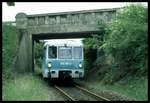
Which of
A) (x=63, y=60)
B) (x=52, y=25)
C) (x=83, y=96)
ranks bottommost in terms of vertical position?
(x=83, y=96)

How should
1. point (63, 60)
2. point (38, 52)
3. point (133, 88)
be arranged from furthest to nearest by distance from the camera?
point (38, 52)
point (63, 60)
point (133, 88)

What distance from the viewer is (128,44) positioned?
78.4 ft

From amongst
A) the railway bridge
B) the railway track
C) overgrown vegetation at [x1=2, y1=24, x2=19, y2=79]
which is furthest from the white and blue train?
the railway track

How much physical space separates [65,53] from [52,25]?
597 centimetres

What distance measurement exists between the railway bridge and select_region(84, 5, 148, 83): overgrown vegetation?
596cm

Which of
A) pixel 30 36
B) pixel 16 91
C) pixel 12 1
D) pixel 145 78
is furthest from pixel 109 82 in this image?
pixel 12 1

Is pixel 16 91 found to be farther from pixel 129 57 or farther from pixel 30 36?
pixel 30 36

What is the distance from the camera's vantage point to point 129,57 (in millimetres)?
24781

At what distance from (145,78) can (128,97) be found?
279cm

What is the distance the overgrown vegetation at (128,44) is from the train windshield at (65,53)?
2.80 m

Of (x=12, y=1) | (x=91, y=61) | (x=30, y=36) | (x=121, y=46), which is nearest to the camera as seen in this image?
(x=12, y=1)

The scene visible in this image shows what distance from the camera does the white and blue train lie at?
93.9 ft

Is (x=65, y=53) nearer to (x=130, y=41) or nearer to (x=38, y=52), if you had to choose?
(x=130, y=41)

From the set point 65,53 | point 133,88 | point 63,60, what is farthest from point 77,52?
point 133,88
